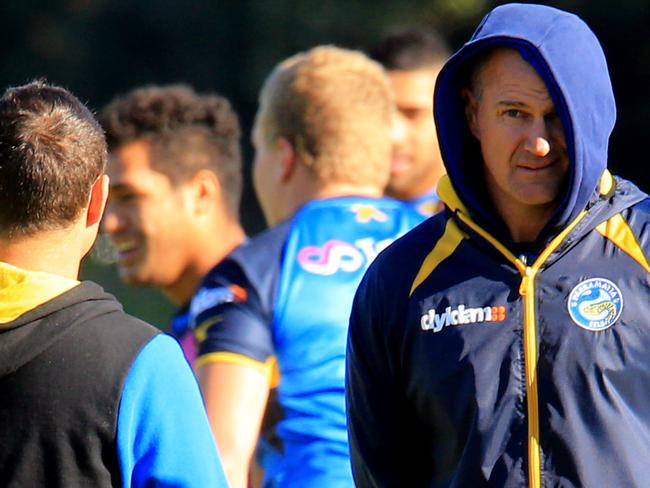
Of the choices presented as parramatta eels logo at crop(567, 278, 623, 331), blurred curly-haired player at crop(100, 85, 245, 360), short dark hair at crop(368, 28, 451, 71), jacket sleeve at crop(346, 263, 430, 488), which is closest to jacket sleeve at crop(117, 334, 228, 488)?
jacket sleeve at crop(346, 263, 430, 488)

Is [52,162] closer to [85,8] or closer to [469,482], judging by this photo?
[469,482]

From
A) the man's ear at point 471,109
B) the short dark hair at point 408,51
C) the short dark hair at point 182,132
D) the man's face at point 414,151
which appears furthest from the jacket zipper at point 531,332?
the short dark hair at point 408,51

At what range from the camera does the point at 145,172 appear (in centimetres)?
527

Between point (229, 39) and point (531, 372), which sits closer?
point (531, 372)

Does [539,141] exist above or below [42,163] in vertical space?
above

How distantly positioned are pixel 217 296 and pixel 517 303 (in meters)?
1.22

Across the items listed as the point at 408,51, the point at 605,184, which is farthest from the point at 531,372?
→ the point at 408,51

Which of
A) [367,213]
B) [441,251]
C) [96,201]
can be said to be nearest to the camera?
[96,201]

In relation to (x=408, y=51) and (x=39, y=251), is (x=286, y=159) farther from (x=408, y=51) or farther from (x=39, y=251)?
(x=408, y=51)

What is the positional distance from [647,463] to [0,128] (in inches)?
55.8

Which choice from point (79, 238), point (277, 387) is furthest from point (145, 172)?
point (79, 238)

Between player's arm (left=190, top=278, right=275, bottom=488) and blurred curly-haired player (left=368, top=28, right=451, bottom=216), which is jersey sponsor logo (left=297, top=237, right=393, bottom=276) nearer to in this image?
player's arm (left=190, top=278, right=275, bottom=488)

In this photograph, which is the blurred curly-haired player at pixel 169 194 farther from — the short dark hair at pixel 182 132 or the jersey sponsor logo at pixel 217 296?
the jersey sponsor logo at pixel 217 296

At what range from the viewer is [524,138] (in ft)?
9.96
